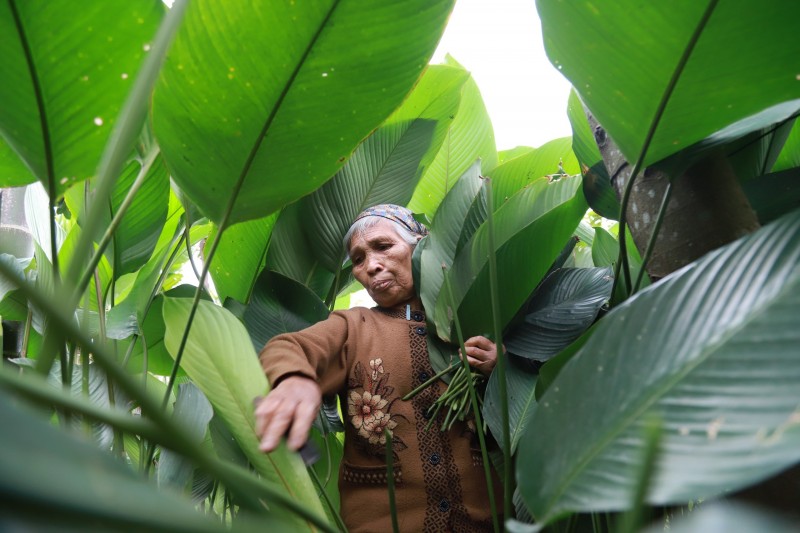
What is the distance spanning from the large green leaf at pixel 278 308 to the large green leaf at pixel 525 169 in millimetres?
363

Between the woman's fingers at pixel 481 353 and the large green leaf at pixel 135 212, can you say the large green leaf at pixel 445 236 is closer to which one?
the woman's fingers at pixel 481 353

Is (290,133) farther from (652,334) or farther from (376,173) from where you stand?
(376,173)

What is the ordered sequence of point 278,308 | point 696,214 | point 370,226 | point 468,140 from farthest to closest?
point 468,140, point 370,226, point 278,308, point 696,214

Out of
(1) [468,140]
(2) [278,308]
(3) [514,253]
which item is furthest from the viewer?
(1) [468,140]

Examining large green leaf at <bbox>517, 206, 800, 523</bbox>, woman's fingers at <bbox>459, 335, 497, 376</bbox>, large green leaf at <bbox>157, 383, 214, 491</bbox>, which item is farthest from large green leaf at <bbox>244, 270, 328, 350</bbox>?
large green leaf at <bbox>517, 206, 800, 523</bbox>

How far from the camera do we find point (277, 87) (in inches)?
21.2

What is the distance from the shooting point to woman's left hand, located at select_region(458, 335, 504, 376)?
86cm

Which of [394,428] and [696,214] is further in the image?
[394,428]

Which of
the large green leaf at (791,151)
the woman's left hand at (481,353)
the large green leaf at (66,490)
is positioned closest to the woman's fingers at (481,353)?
the woman's left hand at (481,353)

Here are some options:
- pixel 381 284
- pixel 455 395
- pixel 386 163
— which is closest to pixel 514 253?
pixel 455 395

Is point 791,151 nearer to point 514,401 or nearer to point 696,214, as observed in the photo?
point 696,214

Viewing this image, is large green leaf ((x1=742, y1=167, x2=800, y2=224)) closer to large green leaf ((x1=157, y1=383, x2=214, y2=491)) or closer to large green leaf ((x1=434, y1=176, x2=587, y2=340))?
large green leaf ((x1=434, y1=176, x2=587, y2=340))

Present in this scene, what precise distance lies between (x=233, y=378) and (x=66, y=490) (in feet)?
1.48

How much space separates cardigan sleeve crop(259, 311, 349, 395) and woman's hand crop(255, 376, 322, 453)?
0.26 feet
